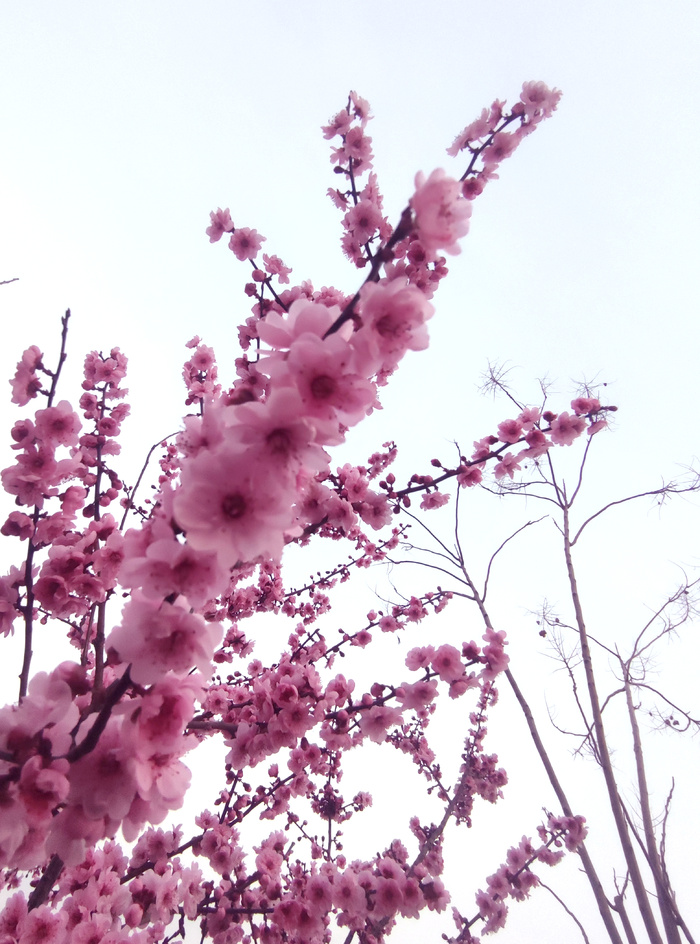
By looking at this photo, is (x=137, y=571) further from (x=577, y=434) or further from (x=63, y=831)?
(x=577, y=434)

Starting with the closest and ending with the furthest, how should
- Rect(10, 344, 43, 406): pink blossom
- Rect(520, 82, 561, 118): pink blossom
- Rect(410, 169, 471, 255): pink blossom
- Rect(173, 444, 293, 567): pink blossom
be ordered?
Rect(173, 444, 293, 567): pink blossom
Rect(410, 169, 471, 255): pink blossom
Rect(10, 344, 43, 406): pink blossom
Rect(520, 82, 561, 118): pink blossom

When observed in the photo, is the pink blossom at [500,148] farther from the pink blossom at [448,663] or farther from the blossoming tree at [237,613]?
the pink blossom at [448,663]

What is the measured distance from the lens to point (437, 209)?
135cm

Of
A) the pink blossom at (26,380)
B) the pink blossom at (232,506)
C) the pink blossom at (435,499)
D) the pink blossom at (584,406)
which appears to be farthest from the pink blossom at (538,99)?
the pink blossom at (232,506)

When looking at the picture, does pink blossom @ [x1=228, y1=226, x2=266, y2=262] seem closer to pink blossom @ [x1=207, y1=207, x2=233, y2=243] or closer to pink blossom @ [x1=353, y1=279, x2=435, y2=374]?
pink blossom @ [x1=207, y1=207, x2=233, y2=243]

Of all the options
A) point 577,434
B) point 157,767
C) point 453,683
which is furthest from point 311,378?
point 577,434

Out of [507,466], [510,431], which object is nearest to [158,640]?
[510,431]

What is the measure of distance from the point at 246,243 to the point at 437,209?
3301 millimetres

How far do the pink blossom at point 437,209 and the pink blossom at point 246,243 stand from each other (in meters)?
3.19

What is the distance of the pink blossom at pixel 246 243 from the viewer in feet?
13.8

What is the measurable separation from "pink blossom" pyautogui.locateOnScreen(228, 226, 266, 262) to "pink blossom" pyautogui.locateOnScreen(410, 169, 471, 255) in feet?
10.5

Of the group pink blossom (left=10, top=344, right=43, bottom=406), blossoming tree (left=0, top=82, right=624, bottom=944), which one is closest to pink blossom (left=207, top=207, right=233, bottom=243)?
blossoming tree (left=0, top=82, right=624, bottom=944)

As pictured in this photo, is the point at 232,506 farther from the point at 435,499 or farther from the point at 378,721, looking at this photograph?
the point at 435,499

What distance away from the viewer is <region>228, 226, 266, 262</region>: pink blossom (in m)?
4.20
